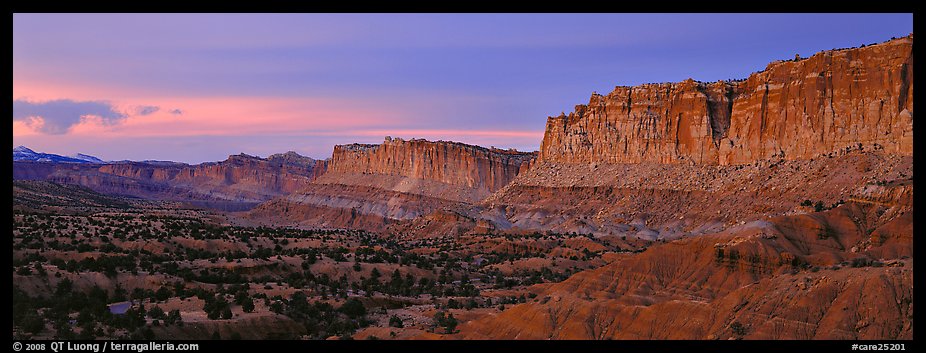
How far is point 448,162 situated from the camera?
132125 mm

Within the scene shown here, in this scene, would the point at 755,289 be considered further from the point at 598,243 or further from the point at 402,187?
the point at 402,187

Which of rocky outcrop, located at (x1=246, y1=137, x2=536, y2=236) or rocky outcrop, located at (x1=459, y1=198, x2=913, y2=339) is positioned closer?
rocky outcrop, located at (x1=459, y1=198, x2=913, y2=339)

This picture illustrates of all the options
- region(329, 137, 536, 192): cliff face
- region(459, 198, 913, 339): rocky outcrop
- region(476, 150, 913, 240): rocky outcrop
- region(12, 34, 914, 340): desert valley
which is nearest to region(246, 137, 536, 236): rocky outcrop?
region(329, 137, 536, 192): cliff face

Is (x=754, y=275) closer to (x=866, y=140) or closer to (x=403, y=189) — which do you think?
(x=866, y=140)

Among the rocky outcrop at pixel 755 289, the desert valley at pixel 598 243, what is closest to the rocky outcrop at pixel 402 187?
the desert valley at pixel 598 243

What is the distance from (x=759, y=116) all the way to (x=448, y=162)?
200 feet

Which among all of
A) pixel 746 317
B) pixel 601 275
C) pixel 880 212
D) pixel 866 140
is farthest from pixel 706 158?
pixel 746 317

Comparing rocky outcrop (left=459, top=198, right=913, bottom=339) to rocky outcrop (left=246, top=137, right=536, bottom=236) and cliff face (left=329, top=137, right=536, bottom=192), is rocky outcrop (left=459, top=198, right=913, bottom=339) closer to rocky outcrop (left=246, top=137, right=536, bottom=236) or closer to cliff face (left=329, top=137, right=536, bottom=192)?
rocky outcrop (left=246, top=137, right=536, bottom=236)

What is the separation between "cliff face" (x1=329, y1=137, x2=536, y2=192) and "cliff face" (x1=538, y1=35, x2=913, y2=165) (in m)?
15.7

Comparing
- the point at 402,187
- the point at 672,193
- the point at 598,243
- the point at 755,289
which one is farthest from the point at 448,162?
the point at 755,289

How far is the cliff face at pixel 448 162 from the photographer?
4968 inches

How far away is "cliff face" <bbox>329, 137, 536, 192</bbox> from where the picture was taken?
414 ft

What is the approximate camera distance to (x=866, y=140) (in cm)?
6888
